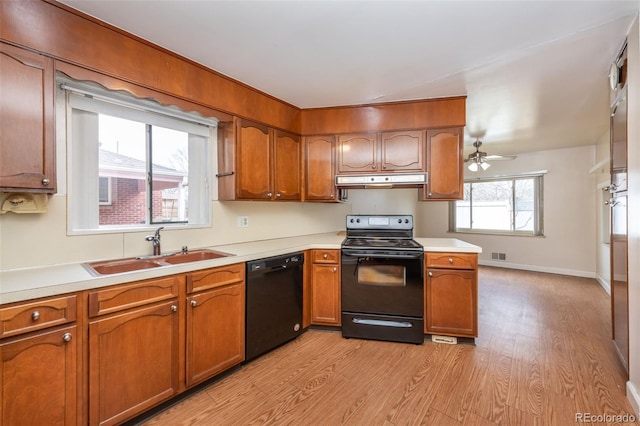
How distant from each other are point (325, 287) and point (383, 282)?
0.58m

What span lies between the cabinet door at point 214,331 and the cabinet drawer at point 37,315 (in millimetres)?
597

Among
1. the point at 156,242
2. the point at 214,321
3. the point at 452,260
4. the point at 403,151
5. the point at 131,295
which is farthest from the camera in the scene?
the point at 403,151

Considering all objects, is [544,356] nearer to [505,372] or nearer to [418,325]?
[505,372]

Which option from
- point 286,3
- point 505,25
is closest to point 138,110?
point 286,3

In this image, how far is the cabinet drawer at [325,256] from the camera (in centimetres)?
271

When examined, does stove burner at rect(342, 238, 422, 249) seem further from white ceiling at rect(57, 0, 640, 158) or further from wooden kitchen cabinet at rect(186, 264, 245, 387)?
white ceiling at rect(57, 0, 640, 158)

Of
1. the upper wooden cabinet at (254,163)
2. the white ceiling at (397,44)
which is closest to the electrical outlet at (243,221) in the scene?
the upper wooden cabinet at (254,163)

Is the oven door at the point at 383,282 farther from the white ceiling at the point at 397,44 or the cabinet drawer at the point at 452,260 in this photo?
the white ceiling at the point at 397,44

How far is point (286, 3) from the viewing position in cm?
152

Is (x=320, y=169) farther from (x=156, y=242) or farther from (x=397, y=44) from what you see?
(x=156, y=242)

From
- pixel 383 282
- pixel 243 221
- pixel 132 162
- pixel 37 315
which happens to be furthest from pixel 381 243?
pixel 37 315

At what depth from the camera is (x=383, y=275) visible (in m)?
2.59

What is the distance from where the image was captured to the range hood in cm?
286

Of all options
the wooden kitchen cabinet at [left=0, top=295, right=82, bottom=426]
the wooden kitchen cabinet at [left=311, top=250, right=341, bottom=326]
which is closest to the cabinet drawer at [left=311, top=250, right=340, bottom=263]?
the wooden kitchen cabinet at [left=311, top=250, right=341, bottom=326]
